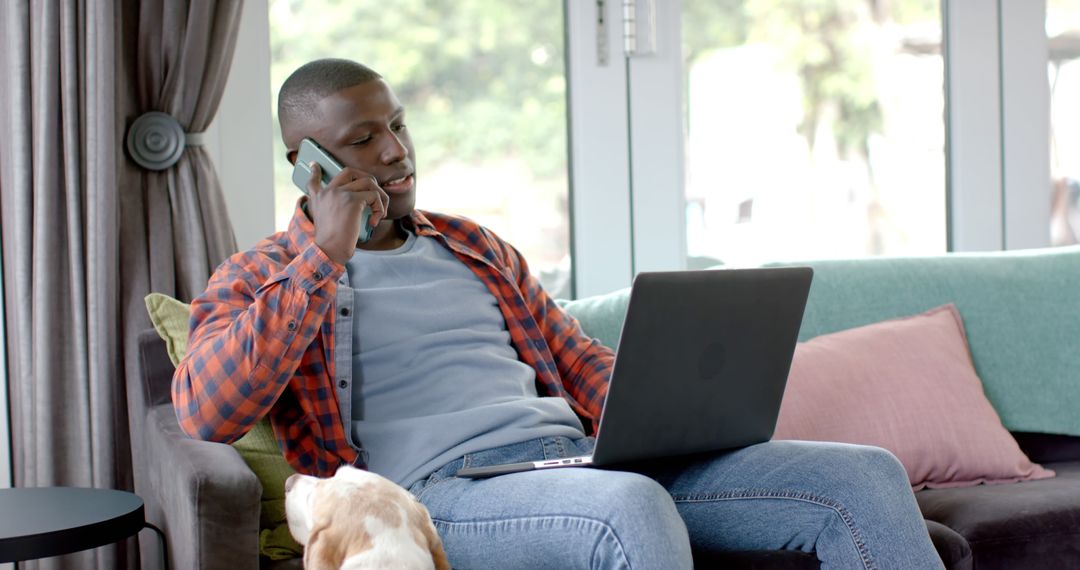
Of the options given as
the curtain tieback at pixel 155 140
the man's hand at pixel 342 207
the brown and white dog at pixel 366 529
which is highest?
the curtain tieback at pixel 155 140

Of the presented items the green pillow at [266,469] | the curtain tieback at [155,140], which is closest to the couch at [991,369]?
the green pillow at [266,469]

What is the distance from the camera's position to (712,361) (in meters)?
1.58

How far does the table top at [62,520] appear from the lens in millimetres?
1780

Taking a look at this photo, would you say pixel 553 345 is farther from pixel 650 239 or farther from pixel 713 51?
pixel 713 51

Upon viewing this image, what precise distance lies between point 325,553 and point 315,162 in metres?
0.77

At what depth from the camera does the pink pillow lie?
7.61 ft

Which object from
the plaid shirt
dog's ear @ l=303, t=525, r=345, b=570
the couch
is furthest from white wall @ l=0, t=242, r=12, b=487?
dog's ear @ l=303, t=525, r=345, b=570

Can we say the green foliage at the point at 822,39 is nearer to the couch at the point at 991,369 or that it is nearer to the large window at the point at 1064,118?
the large window at the point at 1064,118

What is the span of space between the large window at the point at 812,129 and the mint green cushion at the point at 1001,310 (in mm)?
514

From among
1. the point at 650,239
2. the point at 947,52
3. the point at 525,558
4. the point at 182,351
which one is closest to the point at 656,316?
the point at 525,558

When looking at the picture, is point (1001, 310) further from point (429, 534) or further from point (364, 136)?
point (429, 534)

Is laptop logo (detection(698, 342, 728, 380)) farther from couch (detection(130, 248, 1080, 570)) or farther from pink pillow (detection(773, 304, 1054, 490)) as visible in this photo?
pink pillow (detection(773, 304, 1054, 490))

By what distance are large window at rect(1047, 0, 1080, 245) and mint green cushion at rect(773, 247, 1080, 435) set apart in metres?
0.68

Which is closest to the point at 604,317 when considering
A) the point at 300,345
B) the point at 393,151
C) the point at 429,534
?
the point at 393,151
